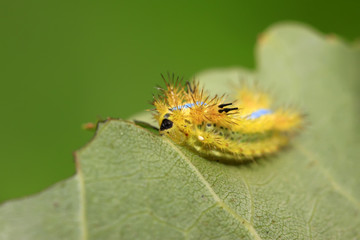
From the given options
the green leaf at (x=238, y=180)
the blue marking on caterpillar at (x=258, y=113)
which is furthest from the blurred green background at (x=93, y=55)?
the blue marking on caterpillar at (x=258, y=113)

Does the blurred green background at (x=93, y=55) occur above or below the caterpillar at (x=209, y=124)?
above

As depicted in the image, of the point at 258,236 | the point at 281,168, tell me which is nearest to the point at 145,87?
the point at 281,168

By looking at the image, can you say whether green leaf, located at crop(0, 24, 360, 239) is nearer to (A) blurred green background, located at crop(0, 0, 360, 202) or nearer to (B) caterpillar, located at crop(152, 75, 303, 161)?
(B) caterpillar, located at crop(152, 75, 303, 161)

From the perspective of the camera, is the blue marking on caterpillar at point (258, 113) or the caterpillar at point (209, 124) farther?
the blue marking on caterpillar at point (258, 113)

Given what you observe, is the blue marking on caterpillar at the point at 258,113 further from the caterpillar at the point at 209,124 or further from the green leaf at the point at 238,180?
the green leaf at the point at 238,180

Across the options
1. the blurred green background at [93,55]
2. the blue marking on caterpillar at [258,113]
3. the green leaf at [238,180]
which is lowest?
the green leaf at [238,180]

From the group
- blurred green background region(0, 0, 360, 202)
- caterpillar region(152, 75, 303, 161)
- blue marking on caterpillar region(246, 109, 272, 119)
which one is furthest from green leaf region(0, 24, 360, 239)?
blurred green background region(0, 0, 360, 202)
